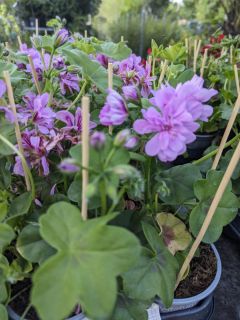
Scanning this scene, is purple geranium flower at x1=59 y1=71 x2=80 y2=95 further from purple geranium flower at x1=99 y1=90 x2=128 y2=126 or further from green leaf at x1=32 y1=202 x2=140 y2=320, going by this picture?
green leaf at x1=32 y1=202 x2=140 y2=320

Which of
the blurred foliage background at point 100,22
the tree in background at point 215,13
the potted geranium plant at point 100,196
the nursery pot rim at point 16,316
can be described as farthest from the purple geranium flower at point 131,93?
the blurred foliage background at point 100,22

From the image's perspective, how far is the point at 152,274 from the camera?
0.66 meters

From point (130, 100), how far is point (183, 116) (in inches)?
6.4

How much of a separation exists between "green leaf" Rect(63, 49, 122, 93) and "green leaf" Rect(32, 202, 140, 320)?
1.20ft

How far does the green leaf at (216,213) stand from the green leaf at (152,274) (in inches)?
3.4

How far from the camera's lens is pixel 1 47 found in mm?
1036

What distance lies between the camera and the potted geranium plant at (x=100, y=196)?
465mm

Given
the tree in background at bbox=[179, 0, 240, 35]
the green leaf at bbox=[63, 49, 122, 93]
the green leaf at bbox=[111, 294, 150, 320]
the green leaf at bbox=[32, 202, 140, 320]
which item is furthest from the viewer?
the tree in background at bbox=[179, 0, 240, 35]

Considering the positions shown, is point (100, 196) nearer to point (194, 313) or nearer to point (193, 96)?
point (193, 96)

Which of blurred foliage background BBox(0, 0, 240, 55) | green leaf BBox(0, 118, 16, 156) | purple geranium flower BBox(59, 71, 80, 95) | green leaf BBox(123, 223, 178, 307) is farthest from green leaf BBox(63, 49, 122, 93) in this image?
blurred foliage background BBox(0, 0, 240, 55)

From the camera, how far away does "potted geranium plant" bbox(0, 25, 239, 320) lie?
1.53 feet

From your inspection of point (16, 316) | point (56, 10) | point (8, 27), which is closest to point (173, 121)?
point (16, 316)

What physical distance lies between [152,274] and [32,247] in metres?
0.23

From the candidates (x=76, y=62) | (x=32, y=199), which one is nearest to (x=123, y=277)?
(x=32, y=199)
